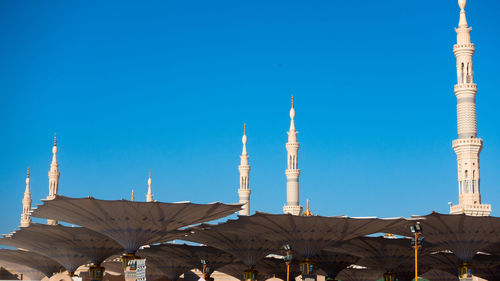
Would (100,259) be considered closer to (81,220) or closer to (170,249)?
(170,249)

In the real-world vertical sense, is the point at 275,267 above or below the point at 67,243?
below

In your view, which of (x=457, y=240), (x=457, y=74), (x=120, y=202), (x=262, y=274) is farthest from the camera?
(x=262, y=274)

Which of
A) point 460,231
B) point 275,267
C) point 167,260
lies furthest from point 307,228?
point 275,267

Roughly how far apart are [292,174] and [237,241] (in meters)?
27.5

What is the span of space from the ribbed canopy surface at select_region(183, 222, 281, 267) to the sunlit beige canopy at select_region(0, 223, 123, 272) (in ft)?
25.2

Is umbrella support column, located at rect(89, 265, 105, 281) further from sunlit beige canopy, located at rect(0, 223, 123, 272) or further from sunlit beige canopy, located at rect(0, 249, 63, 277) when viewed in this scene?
sunlit beige canopy, located at rect(0, 249, 63, 277)

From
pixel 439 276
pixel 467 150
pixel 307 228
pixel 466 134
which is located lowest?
pixel 439 276

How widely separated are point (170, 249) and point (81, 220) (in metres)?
24.0

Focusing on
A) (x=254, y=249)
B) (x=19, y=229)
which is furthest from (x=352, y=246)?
(x=19, y=229)

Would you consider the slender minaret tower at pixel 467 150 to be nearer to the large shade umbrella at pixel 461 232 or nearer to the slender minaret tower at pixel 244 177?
the large shade umbrella at pixel 461 232

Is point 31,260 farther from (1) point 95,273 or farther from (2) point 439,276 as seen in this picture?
(2) point 439,276

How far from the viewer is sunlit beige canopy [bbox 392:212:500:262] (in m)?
48.0

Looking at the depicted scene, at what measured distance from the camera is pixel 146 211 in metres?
Answer: 46.7

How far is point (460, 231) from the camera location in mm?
50531
